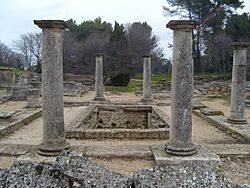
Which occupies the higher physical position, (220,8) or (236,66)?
(220,8)

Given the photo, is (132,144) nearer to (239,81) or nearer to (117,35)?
(239,81)

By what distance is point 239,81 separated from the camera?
10.5m

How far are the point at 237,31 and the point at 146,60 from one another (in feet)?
95.4

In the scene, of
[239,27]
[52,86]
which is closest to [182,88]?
[52,86]

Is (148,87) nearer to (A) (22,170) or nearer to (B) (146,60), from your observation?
(B) (146,60)

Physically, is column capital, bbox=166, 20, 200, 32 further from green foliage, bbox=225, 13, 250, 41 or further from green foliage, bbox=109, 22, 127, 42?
green foliage, bbox=225, 13, 250, 41

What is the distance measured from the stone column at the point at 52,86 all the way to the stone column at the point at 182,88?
228 cm

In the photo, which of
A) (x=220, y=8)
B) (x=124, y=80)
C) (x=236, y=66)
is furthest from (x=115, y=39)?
(x=236, y=66)

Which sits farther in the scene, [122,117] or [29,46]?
[29,46]

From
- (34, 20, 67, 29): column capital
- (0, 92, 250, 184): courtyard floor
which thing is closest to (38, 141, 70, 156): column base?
(0, 92, 250, 184): courtyard floor

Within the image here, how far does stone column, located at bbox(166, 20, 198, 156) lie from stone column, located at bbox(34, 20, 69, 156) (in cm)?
228

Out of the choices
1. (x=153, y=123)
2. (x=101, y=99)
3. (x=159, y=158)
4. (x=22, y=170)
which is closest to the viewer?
(x=22, y=170)

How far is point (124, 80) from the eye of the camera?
34.6 meters

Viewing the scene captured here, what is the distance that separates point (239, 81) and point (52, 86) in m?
6.92
